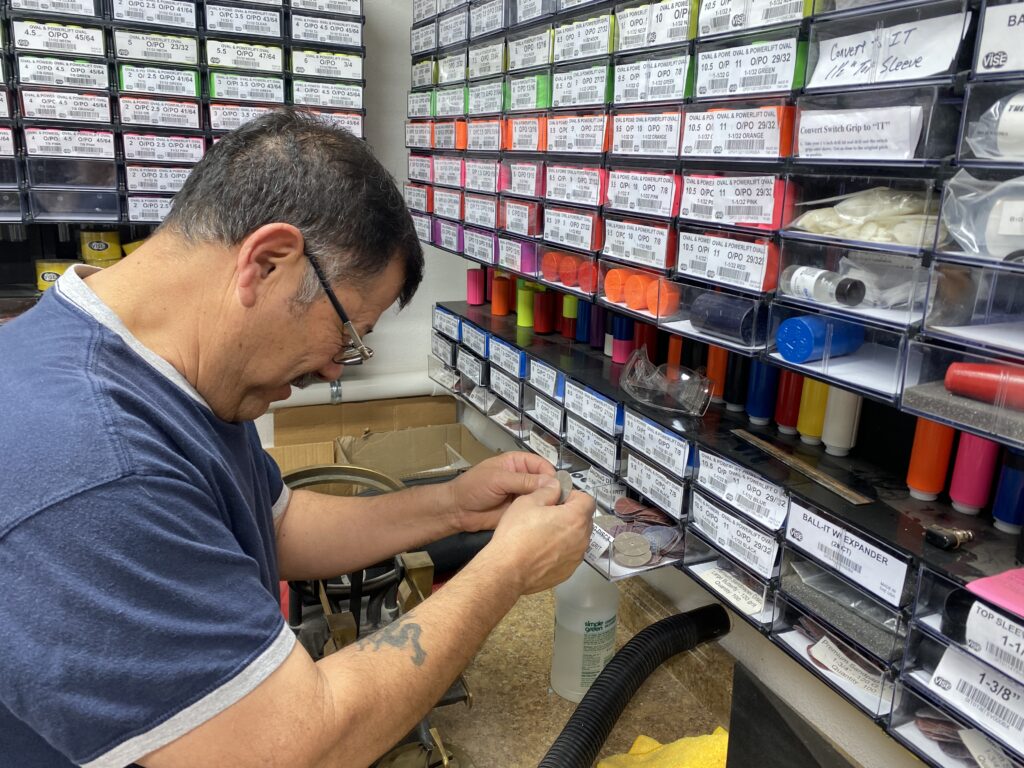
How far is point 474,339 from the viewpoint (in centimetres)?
137

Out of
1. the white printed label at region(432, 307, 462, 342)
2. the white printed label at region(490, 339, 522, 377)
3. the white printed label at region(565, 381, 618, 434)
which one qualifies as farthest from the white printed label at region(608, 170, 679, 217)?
the white printed label at region(432, 307, 462, 342)

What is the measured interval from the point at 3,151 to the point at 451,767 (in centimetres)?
129

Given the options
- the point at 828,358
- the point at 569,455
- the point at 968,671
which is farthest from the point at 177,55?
the point at 968,671

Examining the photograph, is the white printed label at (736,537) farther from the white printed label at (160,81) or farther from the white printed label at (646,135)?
the white printed label at (160,81)

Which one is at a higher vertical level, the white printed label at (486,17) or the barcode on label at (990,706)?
the white printed label at (486,17)

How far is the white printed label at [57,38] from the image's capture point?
4.25 feet

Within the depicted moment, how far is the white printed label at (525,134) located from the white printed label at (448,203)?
0.22m

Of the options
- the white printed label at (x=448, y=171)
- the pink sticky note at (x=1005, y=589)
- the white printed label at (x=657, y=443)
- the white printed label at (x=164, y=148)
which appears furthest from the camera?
the white printed label at (x=164, y=148)

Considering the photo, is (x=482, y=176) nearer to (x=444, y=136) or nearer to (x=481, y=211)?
(x=481, y=211)

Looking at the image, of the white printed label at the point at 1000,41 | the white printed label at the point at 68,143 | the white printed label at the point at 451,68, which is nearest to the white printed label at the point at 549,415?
the white printed label at the point at 451,68

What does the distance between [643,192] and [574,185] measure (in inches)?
5.9

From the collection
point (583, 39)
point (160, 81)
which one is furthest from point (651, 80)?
point (160, 81)

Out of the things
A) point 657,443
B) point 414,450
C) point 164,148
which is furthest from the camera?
point 414,450

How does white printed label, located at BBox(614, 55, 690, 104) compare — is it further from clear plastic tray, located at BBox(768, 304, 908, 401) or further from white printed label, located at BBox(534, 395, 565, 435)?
white printed label, located at BBox(534, 395, 565, 435)
